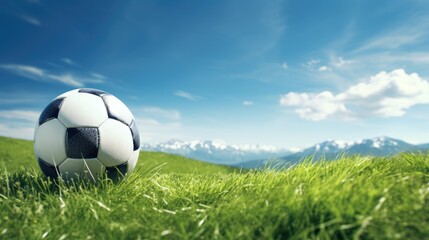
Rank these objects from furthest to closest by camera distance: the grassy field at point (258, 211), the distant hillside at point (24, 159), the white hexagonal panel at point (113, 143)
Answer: the distant hillside at point (24, 159) → the white hexagonal panel at point (113, 143) → the grassy field at point (258, 211)

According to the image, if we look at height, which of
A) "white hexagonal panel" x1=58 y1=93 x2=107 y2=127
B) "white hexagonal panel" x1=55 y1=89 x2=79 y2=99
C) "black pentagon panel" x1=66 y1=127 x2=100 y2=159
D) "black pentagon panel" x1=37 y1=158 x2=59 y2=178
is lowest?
"black pentagon panel" x1=37 y1=158 x2=59 y2=178

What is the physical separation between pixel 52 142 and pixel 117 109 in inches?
51.2

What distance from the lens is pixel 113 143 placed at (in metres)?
7.20

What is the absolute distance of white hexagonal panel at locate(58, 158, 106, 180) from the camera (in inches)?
277

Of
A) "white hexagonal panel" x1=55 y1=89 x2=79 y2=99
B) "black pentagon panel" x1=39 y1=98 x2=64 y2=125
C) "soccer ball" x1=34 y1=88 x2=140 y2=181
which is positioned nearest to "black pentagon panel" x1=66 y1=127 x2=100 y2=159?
"soccer ball" x1=34 y1=88 x2=140 y2=181

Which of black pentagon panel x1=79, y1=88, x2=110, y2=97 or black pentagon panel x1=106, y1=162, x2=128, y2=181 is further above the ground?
black pentagon panel x1=79, y1=88, x2=110, y2=97

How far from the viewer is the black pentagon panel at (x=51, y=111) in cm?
727

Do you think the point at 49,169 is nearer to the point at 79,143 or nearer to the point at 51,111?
the point at 79,143

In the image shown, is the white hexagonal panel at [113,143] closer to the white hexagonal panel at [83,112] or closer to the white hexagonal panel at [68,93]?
the white hexagonal panel at [83,112]

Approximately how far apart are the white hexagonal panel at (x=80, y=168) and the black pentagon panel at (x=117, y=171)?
0.48ft

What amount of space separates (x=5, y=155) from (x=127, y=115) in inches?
725

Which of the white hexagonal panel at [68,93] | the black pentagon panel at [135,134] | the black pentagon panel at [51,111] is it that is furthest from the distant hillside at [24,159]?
the black pentagon panel at [51,111]

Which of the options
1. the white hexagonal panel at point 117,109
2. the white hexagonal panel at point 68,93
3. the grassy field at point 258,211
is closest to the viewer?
the grassy field at point 258,211

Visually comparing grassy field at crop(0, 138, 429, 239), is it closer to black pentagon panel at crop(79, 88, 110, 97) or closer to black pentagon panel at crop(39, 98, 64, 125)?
black pentagon panel at crop(39, 98, 64, 125)
